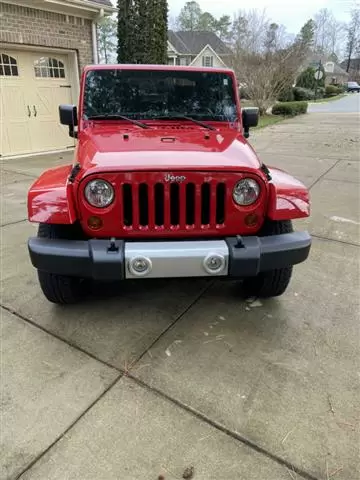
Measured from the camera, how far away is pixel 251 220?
257cm

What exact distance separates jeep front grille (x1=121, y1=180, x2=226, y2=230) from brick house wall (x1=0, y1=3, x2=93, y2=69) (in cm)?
786

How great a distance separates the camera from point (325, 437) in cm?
200

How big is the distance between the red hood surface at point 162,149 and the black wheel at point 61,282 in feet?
1.53

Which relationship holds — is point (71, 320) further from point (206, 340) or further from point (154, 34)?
point (154, 34)

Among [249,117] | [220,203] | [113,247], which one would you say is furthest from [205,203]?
[249,117]

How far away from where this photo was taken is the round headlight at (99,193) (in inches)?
94.7

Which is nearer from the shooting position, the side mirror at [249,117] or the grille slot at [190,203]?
the grille slot at [190,203]

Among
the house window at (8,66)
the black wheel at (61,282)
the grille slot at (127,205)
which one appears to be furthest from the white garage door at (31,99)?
the grille slot at (127,205)

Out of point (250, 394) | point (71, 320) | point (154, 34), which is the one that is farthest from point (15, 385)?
point (154, 34)

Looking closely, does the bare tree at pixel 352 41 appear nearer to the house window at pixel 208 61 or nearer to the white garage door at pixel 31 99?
the house window at pixel 208 61

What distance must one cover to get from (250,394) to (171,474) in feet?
2.20

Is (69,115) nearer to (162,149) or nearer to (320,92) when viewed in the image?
(162,149)

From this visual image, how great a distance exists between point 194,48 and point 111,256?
175 ft

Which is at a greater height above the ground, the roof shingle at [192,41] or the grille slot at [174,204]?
the roof shingle at [192,41]
